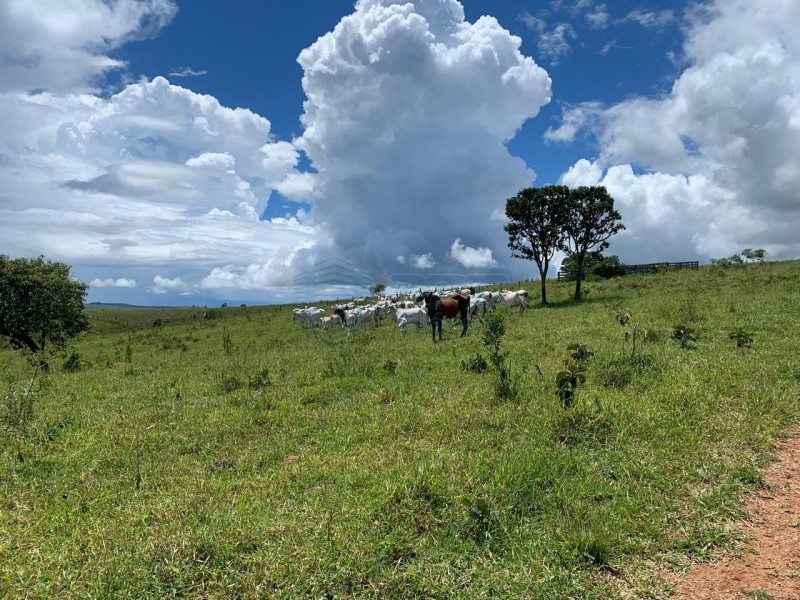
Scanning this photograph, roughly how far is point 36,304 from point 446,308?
90.4 ft

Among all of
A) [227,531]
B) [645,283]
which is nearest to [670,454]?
[227,531]

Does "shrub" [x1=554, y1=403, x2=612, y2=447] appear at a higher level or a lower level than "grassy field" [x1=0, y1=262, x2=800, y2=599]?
higher

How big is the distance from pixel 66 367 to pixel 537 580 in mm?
24801

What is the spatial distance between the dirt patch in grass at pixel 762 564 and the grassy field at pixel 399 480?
203mm

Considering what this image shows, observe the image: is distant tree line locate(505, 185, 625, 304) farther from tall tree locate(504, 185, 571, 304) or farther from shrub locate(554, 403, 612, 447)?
shrub locate(554, 403, 612, 447)

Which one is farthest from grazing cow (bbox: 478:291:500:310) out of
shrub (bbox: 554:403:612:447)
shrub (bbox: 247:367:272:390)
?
shrub (bbox: 554:403:612:447)

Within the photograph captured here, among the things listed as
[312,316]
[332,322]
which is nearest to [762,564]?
[332,322]

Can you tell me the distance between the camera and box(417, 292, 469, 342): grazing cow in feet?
65.6

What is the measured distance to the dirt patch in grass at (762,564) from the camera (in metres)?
3.98

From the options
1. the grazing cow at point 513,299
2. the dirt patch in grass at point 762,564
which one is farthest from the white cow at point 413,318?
the dirt patch in grass at point 762,564

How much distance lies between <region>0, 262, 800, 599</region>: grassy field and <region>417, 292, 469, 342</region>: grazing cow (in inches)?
315

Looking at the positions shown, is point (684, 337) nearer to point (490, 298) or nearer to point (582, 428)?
point (582, 428)

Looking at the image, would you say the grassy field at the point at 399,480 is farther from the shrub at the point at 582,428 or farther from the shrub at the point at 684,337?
the shrub at the point at 684,337

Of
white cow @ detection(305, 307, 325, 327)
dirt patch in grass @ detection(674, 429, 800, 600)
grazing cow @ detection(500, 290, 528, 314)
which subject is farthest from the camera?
white cow @ detection(305, 307, 325, 327)
